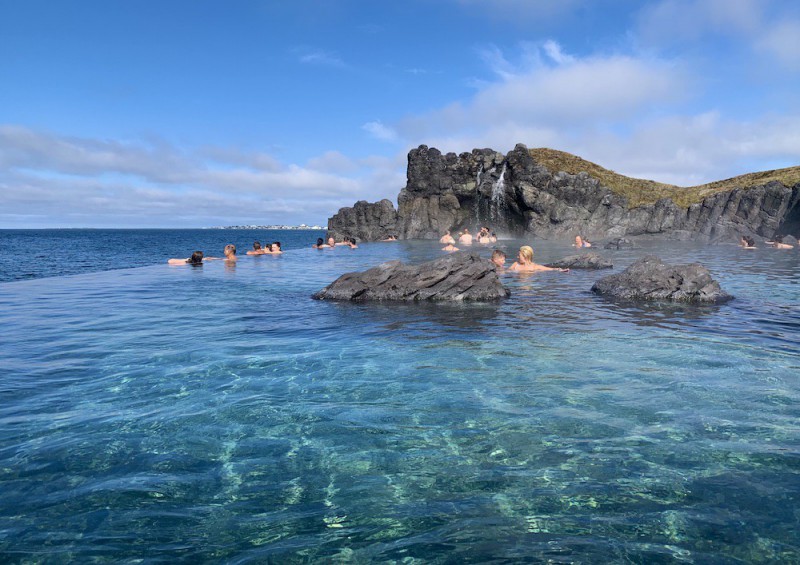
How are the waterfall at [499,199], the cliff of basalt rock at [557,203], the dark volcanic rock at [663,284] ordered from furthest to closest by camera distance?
1. the waterfall at [499,199]
2. the cliff of basalt rock at [557,203]
3. the dark volcanic rock at [663,284]

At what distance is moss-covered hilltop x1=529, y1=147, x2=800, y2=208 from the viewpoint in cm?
8538

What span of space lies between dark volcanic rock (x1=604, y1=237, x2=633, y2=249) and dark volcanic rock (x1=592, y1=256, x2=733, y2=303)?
36153mm

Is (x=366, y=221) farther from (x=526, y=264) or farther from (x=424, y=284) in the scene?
(x=424, y=284)

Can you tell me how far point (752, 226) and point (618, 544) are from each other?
8426 centimetres

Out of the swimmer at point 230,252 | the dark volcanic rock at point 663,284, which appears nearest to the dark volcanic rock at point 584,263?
the dark volcanic rock at point 663,284

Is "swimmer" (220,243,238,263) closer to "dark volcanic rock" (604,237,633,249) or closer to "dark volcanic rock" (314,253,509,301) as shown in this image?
"dark volcanic rock" (314,253,509,301)

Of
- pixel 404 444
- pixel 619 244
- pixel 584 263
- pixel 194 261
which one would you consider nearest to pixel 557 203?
pixel 619 244

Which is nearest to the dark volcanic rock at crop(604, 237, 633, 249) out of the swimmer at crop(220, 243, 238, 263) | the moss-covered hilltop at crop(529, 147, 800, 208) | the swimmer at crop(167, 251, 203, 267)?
the moss-covered hilltop at crop(529, 147, 800, 208)

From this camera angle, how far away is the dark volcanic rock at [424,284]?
720 inches

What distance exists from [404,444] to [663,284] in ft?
51.0

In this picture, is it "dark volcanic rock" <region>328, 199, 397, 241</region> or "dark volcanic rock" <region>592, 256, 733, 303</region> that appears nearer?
"dark volcanic rock" <region>592, 256, 733, 303</region>

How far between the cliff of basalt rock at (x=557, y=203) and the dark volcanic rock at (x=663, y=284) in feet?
211

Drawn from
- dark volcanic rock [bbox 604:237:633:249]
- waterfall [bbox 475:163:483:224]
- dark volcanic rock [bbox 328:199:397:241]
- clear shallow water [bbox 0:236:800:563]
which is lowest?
clear shallow water [bbox 0:236:800:563]

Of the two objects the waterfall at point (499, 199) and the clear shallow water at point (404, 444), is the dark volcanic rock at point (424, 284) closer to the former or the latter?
the clear shallow water at point (404, 444)
